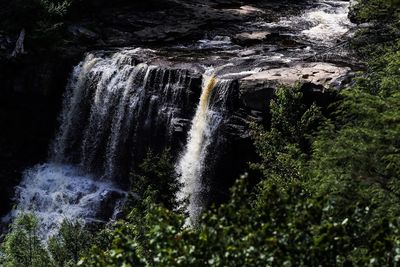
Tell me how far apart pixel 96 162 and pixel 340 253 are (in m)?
20.7

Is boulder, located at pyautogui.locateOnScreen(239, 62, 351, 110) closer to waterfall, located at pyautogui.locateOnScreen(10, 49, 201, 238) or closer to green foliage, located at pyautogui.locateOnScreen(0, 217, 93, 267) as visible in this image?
waterfall, located at pyautogui.locateOnScreen(10, 49, 201, 238)

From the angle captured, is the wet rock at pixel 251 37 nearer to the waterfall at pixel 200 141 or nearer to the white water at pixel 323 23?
the white water at pixel 323 23

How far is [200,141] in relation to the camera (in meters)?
23.9

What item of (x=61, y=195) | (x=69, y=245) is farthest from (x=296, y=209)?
(x=61, y=195)

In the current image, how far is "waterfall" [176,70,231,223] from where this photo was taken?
2361cm

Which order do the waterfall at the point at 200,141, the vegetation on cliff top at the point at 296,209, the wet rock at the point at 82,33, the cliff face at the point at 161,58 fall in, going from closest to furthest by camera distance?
the vegetation on cliff top at the point at 296,209 < the cliff face at the point at 161,58 < the waterfall at the point at 200,141 < the wet rock at the point at 82,33

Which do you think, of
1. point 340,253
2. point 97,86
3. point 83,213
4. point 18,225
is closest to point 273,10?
point 97,86

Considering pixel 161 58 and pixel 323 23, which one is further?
pixel 323 23

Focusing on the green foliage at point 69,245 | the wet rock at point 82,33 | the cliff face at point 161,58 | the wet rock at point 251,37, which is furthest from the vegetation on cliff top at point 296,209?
the wet rock at point 82,33

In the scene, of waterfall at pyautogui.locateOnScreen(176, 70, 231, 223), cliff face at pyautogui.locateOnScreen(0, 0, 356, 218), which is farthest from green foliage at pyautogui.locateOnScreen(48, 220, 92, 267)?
cliff face at pyautogui.locateOnScreen(0, 0, 356, 218)

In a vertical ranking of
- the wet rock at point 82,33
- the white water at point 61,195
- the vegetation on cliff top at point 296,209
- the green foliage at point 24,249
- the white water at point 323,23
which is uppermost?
the white water at point 323,23

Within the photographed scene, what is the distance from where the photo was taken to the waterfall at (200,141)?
23609 millimetres

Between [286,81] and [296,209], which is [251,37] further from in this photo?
[296,209]

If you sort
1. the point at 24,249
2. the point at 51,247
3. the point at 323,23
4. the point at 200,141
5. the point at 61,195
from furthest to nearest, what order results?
the point at 323,23 < the point at 61,195 < the point at 200,141 < the point at 24,249 < the point at 51,247
